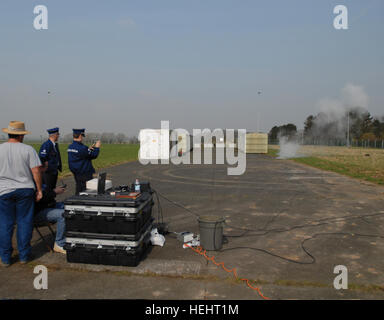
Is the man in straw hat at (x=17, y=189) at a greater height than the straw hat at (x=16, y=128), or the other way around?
the straw hat at (x=16, y=128)

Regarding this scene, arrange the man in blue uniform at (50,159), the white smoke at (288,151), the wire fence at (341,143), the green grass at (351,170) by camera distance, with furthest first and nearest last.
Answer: the wire fence at (341,143)
the white smoke at (288,151)
the green grass at (351,170)
the man in blue uniform at (50,159)

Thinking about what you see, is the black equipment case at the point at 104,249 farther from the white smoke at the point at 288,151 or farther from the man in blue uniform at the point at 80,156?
the white smoke at the point at 288,151

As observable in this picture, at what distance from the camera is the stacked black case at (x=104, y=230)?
511 cm

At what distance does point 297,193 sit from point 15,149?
10868 millimetres

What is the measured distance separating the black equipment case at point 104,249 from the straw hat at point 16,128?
1.94 m

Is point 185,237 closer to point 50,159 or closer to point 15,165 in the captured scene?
point 50,159

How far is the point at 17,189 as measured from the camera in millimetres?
5195

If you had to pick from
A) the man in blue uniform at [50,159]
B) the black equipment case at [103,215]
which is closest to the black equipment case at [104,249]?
the black equipment case at [103,215]

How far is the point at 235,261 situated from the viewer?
559 centimetres

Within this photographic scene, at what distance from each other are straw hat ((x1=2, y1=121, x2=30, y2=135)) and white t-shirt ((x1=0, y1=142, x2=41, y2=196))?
0.21 m

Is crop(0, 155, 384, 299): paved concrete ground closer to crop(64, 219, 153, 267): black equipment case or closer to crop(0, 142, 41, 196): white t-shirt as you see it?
crop(64, 219, 153, 267): black equipment case

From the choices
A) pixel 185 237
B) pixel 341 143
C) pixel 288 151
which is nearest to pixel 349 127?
pixel 341 143

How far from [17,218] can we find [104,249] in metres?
1.60

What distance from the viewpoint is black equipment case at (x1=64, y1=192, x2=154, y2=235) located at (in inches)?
201
